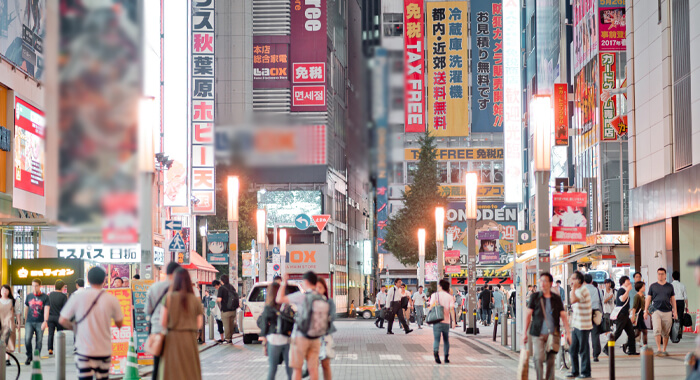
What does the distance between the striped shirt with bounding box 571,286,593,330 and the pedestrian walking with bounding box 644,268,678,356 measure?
5001mm

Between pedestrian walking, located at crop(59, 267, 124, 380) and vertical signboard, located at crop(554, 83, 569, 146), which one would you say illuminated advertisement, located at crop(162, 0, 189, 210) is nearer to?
vertical signboard, located at crop(554, 83, 569, 146)

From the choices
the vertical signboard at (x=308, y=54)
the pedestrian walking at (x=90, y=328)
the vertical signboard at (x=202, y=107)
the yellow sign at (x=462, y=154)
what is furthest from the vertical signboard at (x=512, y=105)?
the pedestrian walking at (x=90, y=328)

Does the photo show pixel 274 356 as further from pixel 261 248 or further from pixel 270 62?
pixel 270 62

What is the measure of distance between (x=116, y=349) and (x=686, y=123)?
21472 mm

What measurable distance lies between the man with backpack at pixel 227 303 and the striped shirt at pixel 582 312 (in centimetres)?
1235

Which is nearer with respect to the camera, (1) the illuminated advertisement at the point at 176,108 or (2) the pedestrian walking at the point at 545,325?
(2) the pedestrian walking at the point at 545,325

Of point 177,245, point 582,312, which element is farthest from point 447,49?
point 582,312

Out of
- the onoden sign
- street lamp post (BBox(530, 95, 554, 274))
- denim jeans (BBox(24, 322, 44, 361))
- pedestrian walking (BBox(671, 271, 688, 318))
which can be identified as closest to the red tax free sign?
the onoden sign

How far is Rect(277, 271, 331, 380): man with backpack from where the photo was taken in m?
13.1

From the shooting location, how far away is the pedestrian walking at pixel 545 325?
1471 cm

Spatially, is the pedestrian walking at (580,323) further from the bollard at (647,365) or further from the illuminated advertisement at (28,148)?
the illuminated advertisement at (28,148)

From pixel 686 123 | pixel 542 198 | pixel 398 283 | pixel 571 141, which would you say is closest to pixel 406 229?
pixel 571 141

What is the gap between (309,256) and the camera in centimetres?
6419

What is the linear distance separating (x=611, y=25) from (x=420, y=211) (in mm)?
37482
